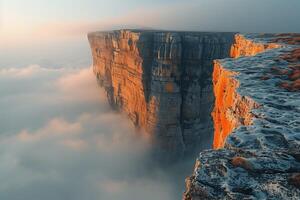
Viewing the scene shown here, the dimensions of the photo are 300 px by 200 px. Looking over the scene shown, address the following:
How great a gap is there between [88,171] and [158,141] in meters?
12.1

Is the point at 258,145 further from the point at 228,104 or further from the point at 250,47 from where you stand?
the point at 250,47

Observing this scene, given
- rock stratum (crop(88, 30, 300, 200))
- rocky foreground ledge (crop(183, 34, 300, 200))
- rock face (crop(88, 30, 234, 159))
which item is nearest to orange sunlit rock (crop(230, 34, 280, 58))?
rock stratum (crop(88, 30, 300, 200))

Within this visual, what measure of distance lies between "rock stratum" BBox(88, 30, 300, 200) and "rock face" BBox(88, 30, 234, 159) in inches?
4.9

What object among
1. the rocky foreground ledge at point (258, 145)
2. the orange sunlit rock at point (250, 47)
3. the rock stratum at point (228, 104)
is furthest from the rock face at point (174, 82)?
the rocky foreground ledge at point (258, 145)

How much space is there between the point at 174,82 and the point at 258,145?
32016 mm

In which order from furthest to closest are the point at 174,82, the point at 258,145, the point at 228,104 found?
1. the point at 174,82
2. the point at 228,104
3. the point at 258,145

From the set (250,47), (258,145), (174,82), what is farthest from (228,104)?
(174,82)

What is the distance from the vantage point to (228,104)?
27.3 feet

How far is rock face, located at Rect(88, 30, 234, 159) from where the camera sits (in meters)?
35.8

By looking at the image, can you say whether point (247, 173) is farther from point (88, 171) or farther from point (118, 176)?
point (88, 171)

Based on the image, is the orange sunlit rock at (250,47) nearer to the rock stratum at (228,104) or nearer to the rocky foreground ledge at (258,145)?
the rock stratum at (228,104)

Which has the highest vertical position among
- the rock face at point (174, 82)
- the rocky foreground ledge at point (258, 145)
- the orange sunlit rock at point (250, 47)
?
the orange sunlit rock at point (250, 47)

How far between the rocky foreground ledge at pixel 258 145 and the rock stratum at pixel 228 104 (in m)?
0.01

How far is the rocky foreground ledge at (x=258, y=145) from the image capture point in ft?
12.2
